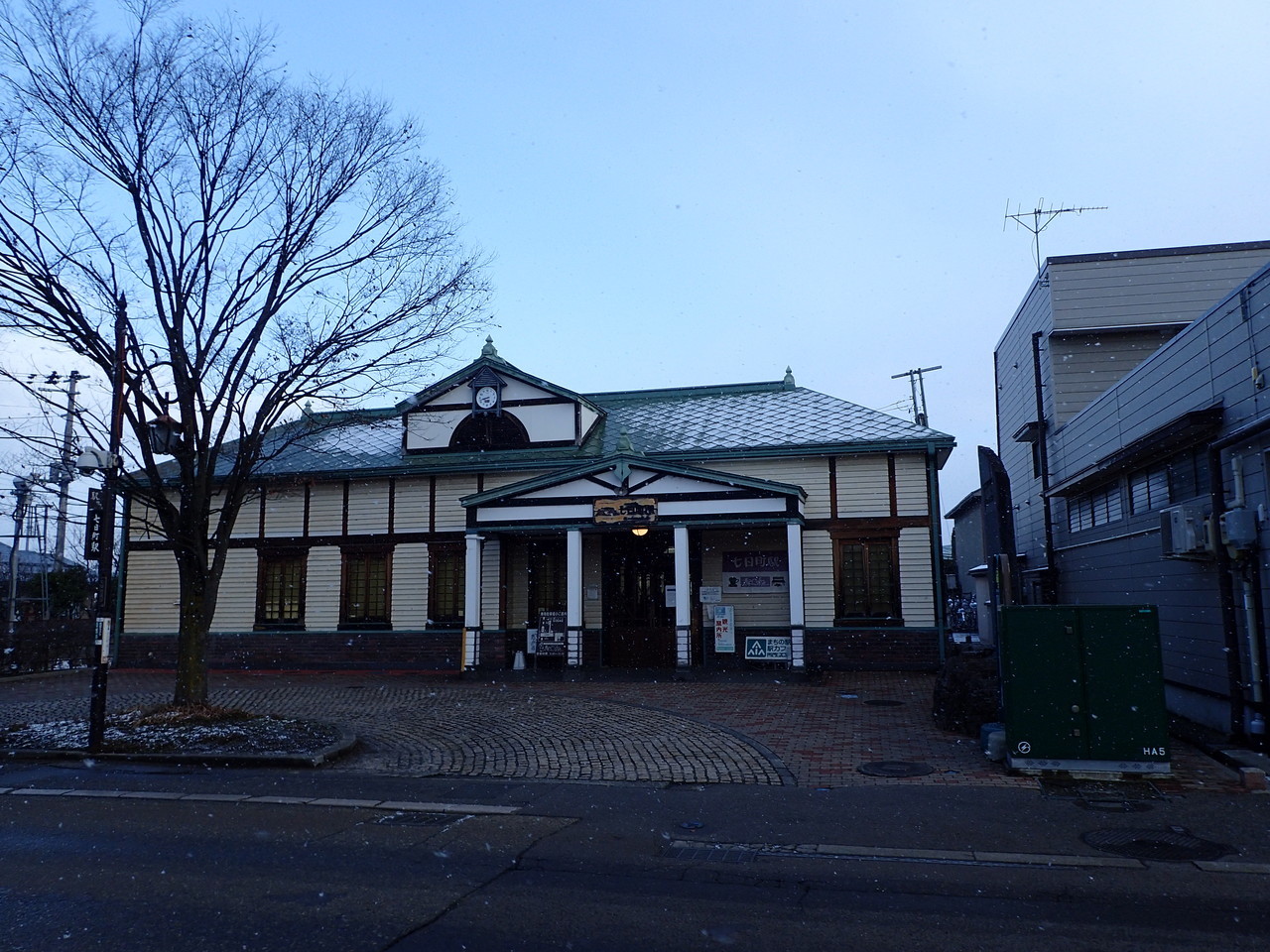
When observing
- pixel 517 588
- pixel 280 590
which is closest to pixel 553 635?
pixel 517 588

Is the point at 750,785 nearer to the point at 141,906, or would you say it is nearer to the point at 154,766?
the point at 141,906

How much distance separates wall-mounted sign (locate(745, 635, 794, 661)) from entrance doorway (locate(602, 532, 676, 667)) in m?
2.33

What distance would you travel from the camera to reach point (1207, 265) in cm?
1788

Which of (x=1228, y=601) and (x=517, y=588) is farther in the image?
(x=517, y=588)

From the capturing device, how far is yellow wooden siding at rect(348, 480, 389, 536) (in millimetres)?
22234

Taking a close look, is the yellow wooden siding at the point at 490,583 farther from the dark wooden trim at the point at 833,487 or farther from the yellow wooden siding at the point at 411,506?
the dark wooden trim at the point at 833,487

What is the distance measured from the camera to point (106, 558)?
1146 cm

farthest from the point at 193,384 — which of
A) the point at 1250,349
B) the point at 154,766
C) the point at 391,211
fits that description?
the point at 1250,349

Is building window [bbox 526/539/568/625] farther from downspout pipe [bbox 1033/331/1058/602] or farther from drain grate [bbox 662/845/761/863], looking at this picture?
drain grate [bbox 662/845/761/863]

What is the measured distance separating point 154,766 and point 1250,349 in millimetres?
13034

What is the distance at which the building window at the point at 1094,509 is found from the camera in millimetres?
14599

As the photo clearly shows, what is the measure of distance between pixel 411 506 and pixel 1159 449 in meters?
15.9

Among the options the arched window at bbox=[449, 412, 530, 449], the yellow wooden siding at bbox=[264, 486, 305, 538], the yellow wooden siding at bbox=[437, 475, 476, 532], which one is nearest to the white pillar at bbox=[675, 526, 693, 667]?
the arched window at bbox=[449, 412, 530, 449]

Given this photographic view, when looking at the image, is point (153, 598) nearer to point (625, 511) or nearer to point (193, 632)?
point (193, 632)
